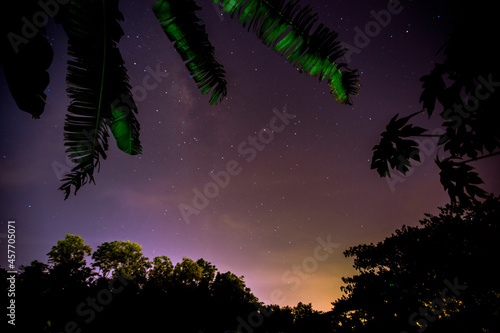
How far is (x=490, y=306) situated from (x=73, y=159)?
30.5ft

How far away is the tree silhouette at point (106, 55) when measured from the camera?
1.25 metres

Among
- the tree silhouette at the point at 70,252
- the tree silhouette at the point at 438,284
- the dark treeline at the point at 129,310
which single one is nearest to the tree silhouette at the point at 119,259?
the tree silhouette at the point at 70,252

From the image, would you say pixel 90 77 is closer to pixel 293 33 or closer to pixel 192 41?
pixel 192 41

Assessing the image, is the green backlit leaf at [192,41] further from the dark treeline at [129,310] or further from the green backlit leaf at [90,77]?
the dark treeline at [129,310]

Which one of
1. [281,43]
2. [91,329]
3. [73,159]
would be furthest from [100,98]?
[91,329]

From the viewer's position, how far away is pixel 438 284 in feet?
18.6

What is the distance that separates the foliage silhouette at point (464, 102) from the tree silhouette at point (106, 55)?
3.36 ft

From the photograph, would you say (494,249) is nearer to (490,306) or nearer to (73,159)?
(490,306)

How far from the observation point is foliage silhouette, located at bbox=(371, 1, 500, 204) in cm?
189

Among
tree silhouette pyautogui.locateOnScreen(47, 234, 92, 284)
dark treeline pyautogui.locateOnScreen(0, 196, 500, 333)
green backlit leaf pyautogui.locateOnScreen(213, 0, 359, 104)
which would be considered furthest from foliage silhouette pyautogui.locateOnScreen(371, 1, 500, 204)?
tree silhouette pyautogui.locateOnScreen(47, 234, 92, 284)

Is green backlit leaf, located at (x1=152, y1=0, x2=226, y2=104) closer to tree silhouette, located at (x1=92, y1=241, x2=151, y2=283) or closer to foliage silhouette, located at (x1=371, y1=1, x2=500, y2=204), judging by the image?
foliage silhouette, located at (x1=371, y1=1, x2=500, y2=204)

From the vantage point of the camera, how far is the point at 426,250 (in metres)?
6.09

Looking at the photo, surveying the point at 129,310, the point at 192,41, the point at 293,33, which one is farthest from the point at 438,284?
the point at 129,310

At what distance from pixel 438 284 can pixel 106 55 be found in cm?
910
